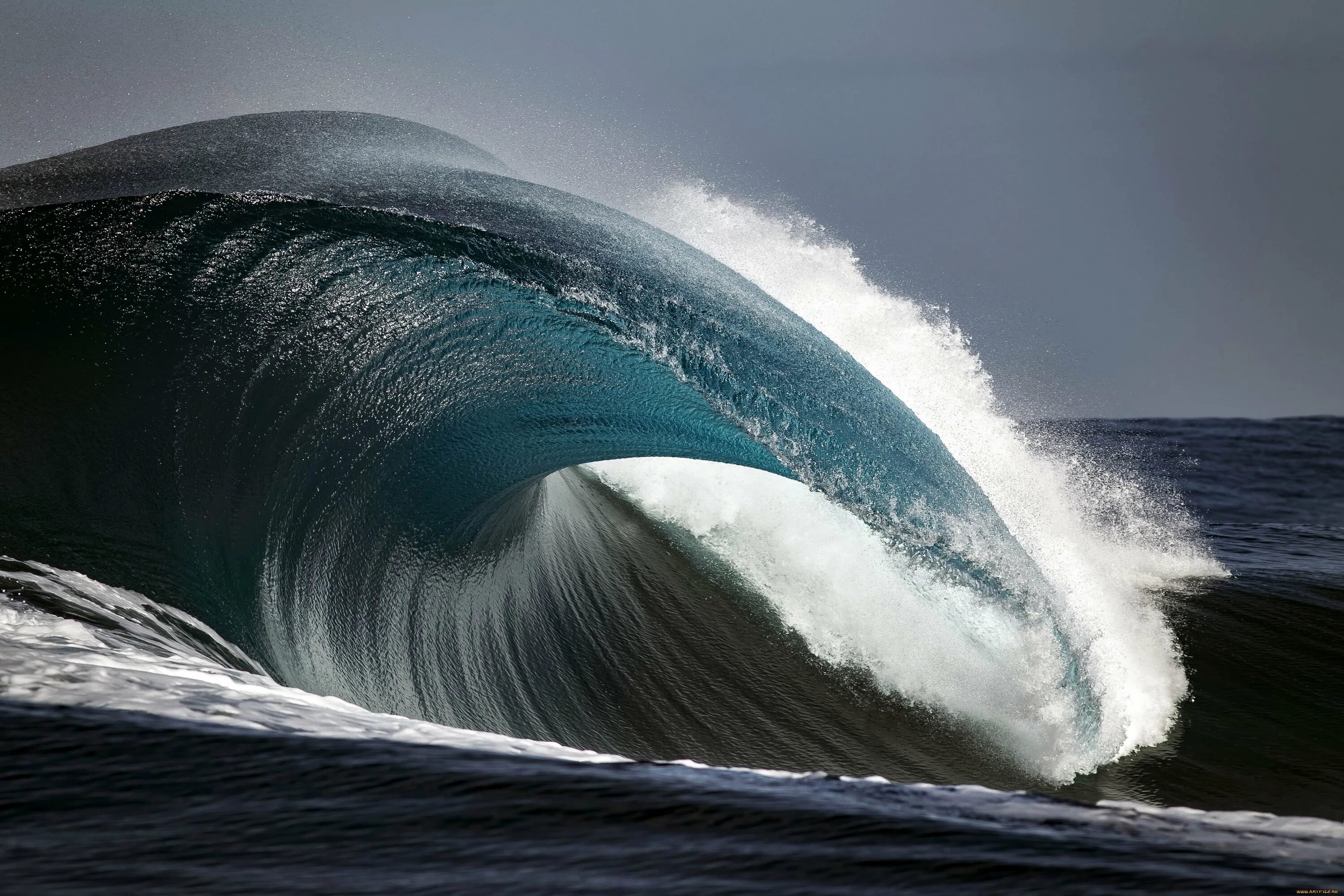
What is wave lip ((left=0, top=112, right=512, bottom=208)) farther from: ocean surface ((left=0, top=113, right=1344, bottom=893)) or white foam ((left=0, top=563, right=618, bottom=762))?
white foam ((left=0, top=563, right=618, bottom=762))

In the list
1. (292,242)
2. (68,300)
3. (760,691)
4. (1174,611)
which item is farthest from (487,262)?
(1174,611)

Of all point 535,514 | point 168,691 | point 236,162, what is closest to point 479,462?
point 535,514

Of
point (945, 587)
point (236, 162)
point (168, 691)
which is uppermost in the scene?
point (236, 162)

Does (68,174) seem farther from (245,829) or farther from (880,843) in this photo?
(880,843)

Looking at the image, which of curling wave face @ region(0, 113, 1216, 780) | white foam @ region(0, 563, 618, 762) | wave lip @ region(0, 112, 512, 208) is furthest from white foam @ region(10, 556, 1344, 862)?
wave lip @ region(0, 112, 512, 208)

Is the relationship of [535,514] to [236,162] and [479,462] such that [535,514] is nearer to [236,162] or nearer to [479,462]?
[479,462]

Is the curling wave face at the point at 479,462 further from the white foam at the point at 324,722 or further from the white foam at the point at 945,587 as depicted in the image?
the white foam at the point at 324,722
